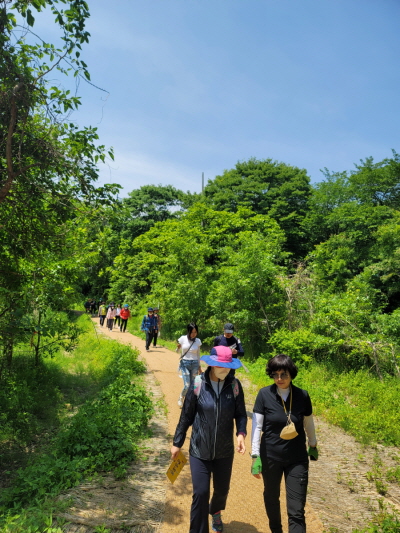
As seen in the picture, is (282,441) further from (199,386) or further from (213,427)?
(199,386)

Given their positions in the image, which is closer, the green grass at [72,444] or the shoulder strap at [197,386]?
the shoulder strap at [197,386]

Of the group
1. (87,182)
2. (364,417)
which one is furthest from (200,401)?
(364,417)

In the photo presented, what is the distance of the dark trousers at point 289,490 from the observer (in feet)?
10.6

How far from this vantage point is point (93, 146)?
6531 millimetres

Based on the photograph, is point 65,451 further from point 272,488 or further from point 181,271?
point 181,271

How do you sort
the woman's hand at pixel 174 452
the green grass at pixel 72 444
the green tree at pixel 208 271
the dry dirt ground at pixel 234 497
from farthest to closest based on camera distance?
1. the green tree at pixel 208 271
2. the green grass at pixel 72 444
3. the dry dirt ground at pixel 234 497
4. the woman's hand at pixel 174 452

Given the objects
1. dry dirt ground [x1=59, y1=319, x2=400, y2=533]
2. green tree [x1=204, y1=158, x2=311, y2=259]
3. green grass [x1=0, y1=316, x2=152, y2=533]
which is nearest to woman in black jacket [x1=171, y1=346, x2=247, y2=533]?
dry dirt ground [x1=59, y1=319, x2=400, y2=533]

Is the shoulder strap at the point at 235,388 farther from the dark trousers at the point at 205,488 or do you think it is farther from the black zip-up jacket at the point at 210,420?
the dark trousers at the point at 205,488

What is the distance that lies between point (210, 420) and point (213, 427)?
7 cm

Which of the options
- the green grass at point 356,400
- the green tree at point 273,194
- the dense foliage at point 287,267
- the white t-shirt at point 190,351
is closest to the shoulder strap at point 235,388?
the white t-shirt at point 190,351

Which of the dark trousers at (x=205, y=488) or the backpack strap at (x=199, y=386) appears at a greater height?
the backpack strap at (x=199, y=386)

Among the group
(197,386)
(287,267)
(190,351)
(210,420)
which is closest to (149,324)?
(190,351)

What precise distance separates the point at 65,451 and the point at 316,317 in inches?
347

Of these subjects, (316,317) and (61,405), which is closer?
(61,405)
